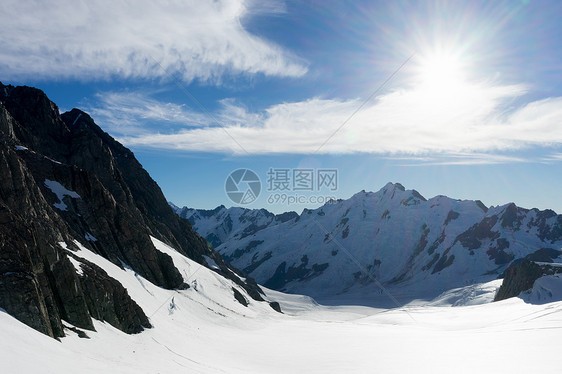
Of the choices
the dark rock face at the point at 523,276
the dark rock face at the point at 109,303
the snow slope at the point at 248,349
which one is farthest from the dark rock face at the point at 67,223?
the dark rock face at the point at 523,276

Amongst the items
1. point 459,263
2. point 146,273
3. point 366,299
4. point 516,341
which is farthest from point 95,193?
point 459,263

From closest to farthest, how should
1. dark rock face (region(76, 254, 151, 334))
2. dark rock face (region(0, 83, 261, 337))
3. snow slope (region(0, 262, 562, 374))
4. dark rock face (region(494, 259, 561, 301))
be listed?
snow slope (region(0, 262, 562, 374)), dark rock face (region(0, 83, 261, 337)), dark rock face (region(76, 254, 151, 334)), dark rock face (region(494, 259, 561, 301))

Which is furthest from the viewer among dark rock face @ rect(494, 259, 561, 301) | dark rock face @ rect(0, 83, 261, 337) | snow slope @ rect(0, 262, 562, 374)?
dark rock face @ rect(494, 259, 561, 301)

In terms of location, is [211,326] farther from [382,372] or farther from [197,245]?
[197,245]

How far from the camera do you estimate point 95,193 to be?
52750 millimetres

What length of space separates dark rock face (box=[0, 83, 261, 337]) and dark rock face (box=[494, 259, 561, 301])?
6793 centimetres

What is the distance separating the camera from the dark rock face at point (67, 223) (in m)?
21.7

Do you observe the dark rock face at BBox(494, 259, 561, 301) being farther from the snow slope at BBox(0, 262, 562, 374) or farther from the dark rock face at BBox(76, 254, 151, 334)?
the dark rock face at BBox(76, 254, 151, 334)

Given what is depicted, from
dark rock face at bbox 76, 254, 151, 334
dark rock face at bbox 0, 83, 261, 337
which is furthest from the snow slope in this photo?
dark rock face at bbox 0, 83, 261, 337

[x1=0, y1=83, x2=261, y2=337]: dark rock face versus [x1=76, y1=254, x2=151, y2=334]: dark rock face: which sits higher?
[x1=0, y1=83, x2=261, y2=337]: dark rock face

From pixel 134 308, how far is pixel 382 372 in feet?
75.5

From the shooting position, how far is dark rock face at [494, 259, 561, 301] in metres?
88.5

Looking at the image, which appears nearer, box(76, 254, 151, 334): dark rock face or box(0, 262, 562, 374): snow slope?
box(0, 262, 562, 374): snow slope

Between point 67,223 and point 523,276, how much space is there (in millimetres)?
104162
